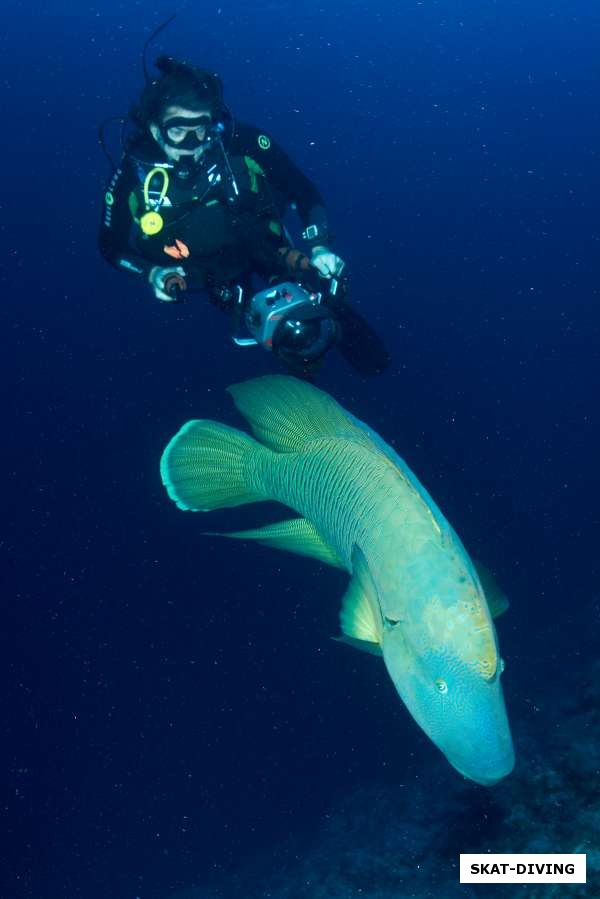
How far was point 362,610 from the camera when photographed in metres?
1.94

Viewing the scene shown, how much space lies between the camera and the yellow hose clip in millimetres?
3893

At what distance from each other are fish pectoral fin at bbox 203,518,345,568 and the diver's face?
2814 mm

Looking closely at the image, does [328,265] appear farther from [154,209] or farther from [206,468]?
[206,468]

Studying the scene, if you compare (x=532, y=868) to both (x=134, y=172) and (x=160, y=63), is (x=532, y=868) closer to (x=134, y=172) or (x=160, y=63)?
(x=134, y=172)

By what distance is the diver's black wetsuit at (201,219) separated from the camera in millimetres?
4086

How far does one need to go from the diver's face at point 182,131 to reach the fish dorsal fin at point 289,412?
2.19 metres

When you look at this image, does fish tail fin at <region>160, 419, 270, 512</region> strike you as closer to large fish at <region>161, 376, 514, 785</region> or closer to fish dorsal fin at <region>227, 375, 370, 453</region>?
large fish at <region>161, 376, 514, 785</region>

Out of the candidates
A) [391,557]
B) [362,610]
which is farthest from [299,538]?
[391,557]

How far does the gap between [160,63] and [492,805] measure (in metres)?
5.49

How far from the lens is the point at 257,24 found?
147 feet

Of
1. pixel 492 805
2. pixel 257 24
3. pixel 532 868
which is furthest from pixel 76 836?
pixel 257 24

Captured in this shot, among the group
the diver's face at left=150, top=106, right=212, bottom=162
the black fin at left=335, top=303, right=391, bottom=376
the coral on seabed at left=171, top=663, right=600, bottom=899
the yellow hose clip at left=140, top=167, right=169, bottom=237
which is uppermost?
the diver's face at left=150, top=106, right=212, bottom=162

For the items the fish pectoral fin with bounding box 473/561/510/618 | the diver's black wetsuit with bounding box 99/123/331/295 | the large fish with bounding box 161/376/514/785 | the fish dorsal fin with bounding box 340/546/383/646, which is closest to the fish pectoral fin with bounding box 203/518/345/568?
the large fish with bounding box 161/376/514/785

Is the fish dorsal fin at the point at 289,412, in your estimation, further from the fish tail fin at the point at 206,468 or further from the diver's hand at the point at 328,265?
the diver's hand at the point at 328,265
